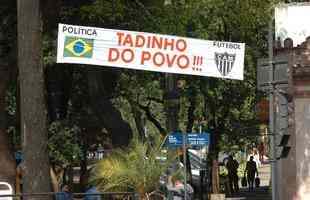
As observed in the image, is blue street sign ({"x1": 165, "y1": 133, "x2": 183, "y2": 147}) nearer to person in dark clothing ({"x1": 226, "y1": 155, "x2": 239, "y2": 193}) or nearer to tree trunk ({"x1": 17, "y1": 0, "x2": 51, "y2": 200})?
tree trunk ({"x1": 17, "y1": 0, "x2": 51, "y2": 200})

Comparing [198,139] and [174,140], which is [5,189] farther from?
[198,139]

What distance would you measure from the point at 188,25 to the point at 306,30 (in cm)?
368

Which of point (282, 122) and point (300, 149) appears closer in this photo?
point (282, 122)

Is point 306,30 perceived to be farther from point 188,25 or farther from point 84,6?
point 84,6

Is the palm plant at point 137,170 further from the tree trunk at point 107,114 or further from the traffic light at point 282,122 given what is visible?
the tree trunk at point 107,114

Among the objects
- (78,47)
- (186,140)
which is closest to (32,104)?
(78,47)

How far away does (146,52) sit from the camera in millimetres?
14891

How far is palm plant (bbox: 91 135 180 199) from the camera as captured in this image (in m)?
13.6

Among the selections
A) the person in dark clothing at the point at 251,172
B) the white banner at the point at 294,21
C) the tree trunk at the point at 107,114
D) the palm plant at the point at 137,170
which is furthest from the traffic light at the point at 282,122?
the person in dark clothing at the point at 251,172

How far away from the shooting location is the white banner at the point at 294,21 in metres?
19.7

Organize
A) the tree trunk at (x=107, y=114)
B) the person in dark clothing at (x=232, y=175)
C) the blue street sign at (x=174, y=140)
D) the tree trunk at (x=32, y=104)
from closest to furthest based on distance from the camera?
the tree trunk at (x=32, y=104), the blue street sign at (x=174, y=140), the tree trunk at (x=107, y=114), the person in dark clothing at (x=232, y=175)

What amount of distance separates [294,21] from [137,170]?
8.14 m

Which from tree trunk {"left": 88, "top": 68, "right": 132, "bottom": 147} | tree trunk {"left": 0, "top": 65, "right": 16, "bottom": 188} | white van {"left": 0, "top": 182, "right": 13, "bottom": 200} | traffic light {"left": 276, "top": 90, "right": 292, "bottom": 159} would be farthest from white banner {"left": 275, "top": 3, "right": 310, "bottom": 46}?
white van {"left": 0, "top": 182, "right": 13, "bottom": 200}

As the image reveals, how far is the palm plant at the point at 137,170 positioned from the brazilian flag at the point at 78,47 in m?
2.03
